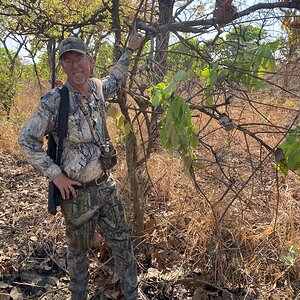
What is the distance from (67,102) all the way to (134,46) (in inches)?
27.4

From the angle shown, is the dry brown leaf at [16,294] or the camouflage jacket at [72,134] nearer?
the camouflage jacket at [72,134]

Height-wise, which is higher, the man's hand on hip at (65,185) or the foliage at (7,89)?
the foliage at (7,89)

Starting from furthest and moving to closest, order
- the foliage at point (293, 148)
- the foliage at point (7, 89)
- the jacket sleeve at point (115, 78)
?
the foliage at point (7, 89) < the jacket sleeve at point (115, 78) < the foliage at point (293, 148)

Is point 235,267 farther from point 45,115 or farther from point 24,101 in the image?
→ point 24,101

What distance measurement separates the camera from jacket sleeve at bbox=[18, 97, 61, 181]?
6.60 feet

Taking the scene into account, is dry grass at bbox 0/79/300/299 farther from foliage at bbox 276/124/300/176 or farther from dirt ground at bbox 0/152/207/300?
foliage at bbox 276/124/300/176

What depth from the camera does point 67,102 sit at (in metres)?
2.06

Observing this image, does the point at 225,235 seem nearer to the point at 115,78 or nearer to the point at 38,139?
the point at 115,78

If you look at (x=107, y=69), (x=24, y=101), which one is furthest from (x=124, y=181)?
(x=24, y=101)

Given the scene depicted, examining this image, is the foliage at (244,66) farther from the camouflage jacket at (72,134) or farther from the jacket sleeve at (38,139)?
the jacket sleeve at (38,139)

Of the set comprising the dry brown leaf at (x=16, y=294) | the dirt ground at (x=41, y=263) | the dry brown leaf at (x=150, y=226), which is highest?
the dry brown leaf at (x=150, y=226)

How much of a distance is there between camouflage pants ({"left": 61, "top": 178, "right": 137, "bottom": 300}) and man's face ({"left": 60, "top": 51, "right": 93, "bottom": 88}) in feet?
2.24

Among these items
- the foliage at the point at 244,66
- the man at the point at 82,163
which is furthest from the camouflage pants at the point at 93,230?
the foliage at the point at 244,66

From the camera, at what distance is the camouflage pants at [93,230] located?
2252 mm
